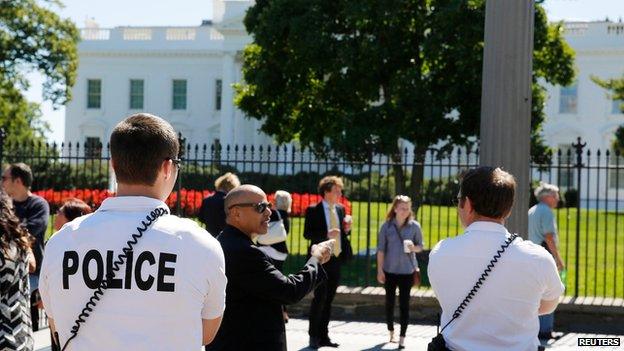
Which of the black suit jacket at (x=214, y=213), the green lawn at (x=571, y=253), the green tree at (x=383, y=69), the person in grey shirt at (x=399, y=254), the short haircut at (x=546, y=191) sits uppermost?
the green tree at (x=383, y=69)

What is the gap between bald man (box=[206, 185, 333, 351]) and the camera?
4652 mm

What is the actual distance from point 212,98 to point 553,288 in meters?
52.4

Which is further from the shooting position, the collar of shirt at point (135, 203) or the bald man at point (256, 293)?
the bald man at point (256, 293)

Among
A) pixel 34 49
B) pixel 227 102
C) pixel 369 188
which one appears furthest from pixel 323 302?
pixel 227 102

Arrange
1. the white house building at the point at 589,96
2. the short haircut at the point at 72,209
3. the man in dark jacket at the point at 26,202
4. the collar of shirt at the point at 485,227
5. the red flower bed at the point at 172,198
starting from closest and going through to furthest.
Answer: the collar of shirt at the point at 485,227 → the short haircut at the point at 72,209 → the man in dark jacket at the point at 26,202 → the red flower bed at the point at 172,198 → the white house building at the point at 589,96

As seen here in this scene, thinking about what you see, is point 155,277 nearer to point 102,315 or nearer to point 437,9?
point 102,315

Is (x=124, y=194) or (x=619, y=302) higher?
(x=124, y=194)

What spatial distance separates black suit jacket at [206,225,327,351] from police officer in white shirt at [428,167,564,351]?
985 mm

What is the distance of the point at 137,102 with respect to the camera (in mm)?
56906

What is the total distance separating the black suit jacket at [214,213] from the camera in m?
10.0

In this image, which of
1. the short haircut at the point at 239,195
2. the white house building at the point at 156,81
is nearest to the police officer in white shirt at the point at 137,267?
the short haircut at the point at 239,195

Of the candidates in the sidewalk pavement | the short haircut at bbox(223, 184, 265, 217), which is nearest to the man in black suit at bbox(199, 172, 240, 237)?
the sidewalk pavement

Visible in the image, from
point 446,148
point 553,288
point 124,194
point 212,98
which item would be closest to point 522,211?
point 553,288

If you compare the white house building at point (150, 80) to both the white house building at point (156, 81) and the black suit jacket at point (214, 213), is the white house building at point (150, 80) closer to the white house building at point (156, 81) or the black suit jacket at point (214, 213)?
the white house building at point (156, 81)
